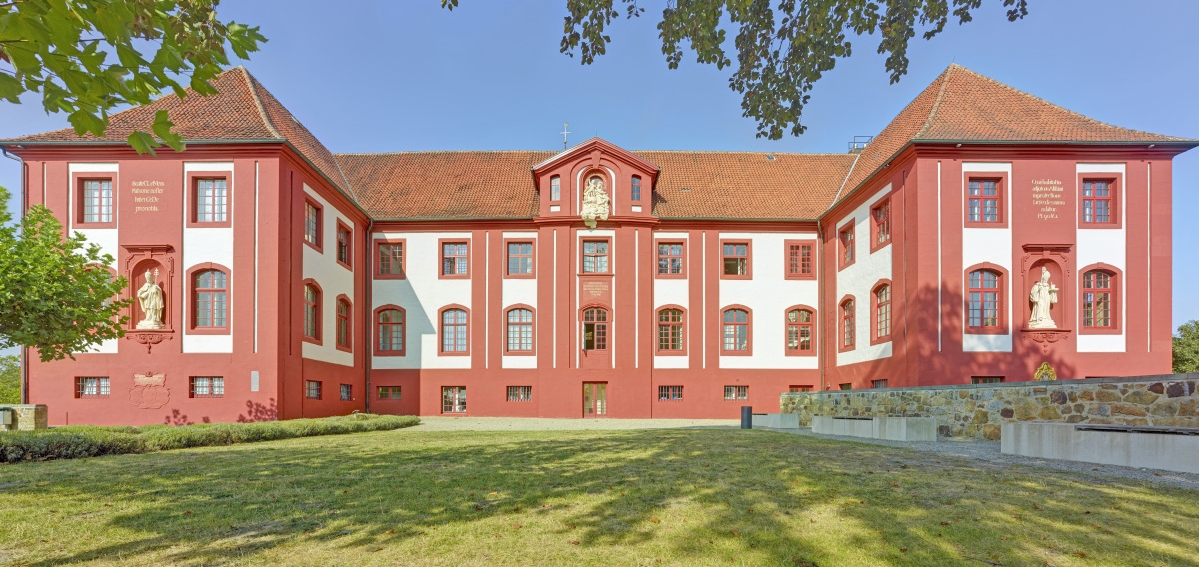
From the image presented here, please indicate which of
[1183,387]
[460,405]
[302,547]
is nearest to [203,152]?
[460,405]

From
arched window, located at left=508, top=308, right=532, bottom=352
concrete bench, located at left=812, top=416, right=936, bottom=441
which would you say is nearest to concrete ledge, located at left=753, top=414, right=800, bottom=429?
concrete bench, located at left=812, top=416, right=936, bottom=441

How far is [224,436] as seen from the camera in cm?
1498

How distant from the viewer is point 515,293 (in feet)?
101

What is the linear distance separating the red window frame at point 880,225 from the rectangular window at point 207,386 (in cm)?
2240

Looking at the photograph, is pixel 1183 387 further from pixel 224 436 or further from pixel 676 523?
pixel 224 436

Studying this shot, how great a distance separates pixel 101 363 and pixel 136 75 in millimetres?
22428

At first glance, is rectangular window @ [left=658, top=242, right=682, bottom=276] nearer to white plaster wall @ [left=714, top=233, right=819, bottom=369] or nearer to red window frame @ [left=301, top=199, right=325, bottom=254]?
white plaster wall @ [left=714, top=233, right=819, bottom=369]

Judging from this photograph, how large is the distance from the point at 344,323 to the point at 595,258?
429 inches

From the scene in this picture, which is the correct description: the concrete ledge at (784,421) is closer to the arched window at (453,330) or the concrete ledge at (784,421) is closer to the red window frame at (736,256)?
the red window frame at (736,256)

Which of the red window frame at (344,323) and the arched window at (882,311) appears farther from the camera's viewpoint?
the red window frame at (344,323)

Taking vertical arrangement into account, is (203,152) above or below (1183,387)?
above

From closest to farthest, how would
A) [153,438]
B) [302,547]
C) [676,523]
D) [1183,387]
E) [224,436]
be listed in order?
[302,547], [676,523], [1183,387], [153,438], [224,436]

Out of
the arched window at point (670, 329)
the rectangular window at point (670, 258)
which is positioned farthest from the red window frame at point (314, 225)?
the arched window at point (670, 329)

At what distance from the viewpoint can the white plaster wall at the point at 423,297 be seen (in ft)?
99.9
